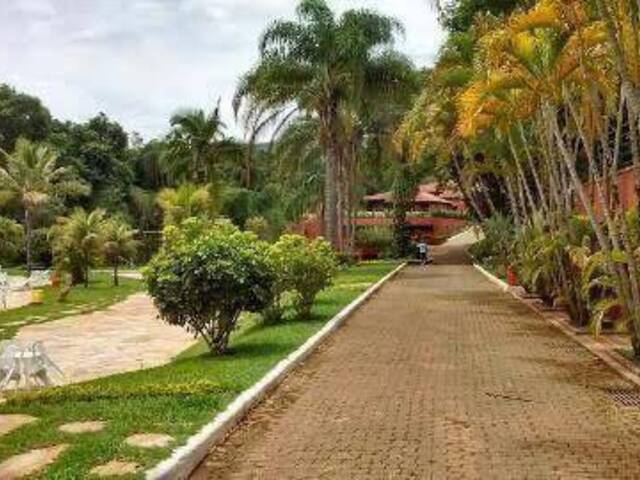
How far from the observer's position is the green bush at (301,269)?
17.5 meters

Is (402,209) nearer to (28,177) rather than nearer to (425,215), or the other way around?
(425,215)

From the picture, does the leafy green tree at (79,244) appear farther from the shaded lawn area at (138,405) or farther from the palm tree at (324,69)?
the shaded lawn area at (138,405)

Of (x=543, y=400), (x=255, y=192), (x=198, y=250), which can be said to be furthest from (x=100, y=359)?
(x=255, y=192)

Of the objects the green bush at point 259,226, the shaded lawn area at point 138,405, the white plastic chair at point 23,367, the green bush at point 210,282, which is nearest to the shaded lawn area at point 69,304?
the green bush at point 210,282

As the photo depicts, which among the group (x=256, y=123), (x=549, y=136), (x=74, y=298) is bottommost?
(x=74, y=298)

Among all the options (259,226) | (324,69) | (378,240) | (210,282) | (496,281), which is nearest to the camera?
(210,282)

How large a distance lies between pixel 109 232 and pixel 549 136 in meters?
25.5

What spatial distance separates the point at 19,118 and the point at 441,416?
196ft

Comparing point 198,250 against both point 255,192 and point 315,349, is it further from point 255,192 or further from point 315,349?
point 255,192

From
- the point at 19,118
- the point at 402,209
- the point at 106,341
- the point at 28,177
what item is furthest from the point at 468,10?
the point at 19,118

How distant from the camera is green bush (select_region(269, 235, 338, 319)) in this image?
57.5 ft

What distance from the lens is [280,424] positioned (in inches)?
336

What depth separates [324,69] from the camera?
118ft

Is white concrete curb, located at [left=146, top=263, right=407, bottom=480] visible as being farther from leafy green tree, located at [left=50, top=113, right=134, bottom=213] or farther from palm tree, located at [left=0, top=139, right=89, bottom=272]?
leafy green tree, located at [left=50, top=113, right=134, bottom=213]
